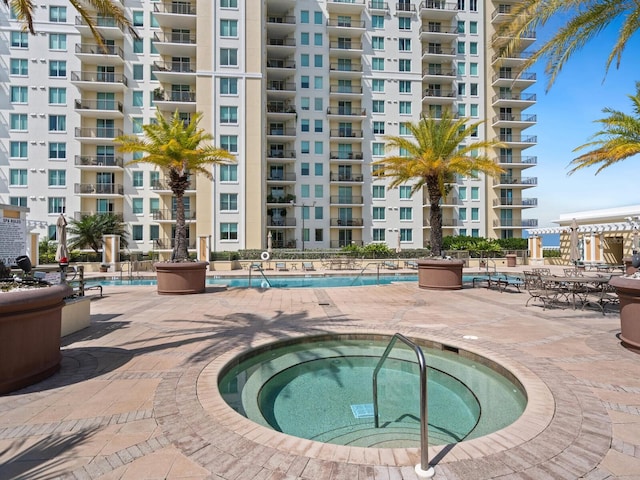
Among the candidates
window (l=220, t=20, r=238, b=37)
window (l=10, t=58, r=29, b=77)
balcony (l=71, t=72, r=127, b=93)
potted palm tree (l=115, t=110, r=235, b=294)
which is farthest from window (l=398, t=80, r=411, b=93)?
window (l=10, t=58, r=29, b=77)

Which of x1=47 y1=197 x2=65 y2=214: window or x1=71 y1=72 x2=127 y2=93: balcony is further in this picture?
x1=47 y1=197 x2=65 y2=214: window

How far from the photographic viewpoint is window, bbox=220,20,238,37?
1330 inches

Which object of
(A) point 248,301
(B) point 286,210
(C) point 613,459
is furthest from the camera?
(B) point 286,210

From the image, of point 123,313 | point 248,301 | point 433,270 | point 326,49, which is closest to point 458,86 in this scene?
point 326,49

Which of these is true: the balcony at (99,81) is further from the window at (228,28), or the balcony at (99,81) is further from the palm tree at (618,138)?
the palm tree at (618,138)

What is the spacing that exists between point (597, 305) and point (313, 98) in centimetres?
3489

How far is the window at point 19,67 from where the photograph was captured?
3438 centimetres

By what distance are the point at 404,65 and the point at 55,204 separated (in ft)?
132

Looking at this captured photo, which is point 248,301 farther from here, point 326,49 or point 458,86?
point 458,86

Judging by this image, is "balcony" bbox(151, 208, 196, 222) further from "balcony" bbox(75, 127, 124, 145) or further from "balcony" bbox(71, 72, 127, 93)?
"balcony" bbox(71, 72, 127, 93)

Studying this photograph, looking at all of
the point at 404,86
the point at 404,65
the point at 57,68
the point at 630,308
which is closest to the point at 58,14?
the point at 57,68

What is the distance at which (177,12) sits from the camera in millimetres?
35250

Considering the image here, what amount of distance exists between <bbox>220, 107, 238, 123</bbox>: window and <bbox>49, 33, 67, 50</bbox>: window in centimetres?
→ 1771

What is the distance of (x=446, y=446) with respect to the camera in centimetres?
333
